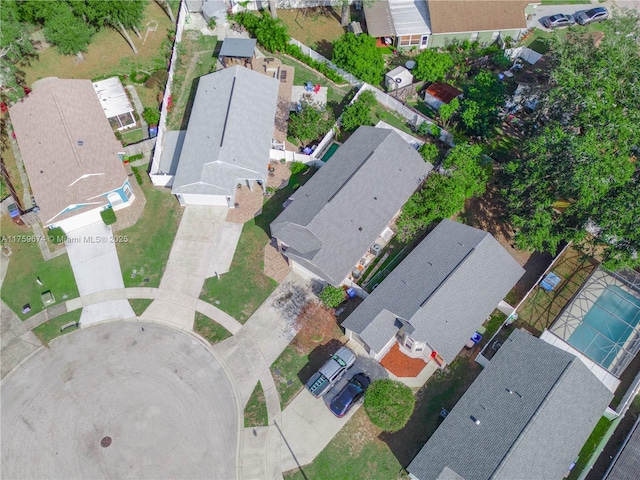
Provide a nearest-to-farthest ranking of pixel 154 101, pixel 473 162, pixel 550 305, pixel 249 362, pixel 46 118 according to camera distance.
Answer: pixel 249 362 < pixel 550 305 < pixel 473 162 < pixel 46 118 < pixel 154 101

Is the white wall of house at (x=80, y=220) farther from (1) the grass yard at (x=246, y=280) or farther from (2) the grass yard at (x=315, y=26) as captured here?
(2) the grass yard at (x=315, y=26)

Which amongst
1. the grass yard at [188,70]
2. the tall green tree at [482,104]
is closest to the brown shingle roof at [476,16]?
the tall green tree at [482,104]

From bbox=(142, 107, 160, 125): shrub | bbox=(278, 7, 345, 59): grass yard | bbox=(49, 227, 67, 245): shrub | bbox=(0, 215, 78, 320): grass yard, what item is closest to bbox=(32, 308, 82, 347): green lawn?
bbox=(0, 215, 78, 320): grass yard

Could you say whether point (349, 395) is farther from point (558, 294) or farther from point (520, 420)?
point (558, 294)

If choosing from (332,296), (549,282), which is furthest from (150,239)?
(549,282)

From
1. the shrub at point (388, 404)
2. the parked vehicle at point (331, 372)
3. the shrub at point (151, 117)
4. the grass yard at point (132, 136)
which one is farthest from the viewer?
the shrub at point (151, 117)

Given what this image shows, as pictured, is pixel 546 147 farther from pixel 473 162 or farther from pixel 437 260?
pixel 437 260

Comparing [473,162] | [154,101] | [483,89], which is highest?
[483,89]

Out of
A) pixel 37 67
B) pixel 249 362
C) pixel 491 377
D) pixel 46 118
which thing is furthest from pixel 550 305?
pixel 37 67
